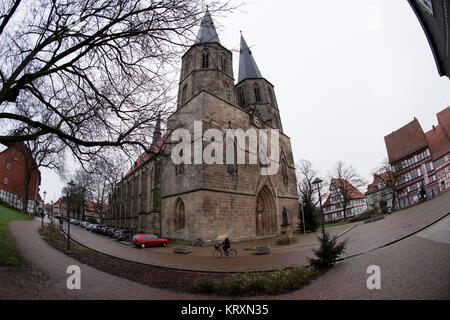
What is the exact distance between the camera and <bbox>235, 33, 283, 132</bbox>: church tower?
92.4 ft

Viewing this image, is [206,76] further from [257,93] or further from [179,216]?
[179,216]

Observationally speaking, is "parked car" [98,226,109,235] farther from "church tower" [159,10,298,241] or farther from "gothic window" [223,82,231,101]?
"gothic window" [223,82,231,101]

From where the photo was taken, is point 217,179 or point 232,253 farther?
point 217,179

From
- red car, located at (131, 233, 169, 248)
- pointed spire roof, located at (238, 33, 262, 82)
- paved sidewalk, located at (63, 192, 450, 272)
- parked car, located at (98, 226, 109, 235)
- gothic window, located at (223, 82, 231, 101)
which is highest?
pointed spire roof, located at (238, 33, 262, 82)

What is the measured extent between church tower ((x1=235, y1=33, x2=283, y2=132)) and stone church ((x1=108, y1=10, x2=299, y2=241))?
0.13m

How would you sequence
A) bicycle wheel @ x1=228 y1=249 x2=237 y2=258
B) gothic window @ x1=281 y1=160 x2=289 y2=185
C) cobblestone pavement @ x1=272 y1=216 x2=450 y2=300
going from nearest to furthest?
cobblestone pavement @ x1=272 y1=216 x2=450 y2=300 < bicycle wheel @ x1=228 y1=249 x2=237 y2=258 < gothic window @ x1=281 y1=160 x2=289 y2=185

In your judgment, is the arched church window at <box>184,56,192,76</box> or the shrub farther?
the arched church window at <box>184,56,192,76</box>

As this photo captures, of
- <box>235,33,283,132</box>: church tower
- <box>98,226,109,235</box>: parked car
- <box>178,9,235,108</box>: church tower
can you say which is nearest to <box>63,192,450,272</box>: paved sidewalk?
<box>178,9,235,108</box>: church tower

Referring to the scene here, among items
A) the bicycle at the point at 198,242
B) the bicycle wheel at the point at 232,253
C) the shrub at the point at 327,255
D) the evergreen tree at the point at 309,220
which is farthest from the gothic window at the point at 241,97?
the shrub at the point at 327,255

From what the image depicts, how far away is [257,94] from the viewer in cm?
2936

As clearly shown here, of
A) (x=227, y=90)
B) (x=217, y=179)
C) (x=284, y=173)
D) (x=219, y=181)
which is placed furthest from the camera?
(x=284, y=173)

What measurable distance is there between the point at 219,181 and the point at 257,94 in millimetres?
17019

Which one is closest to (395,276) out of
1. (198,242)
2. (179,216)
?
(198,242)
